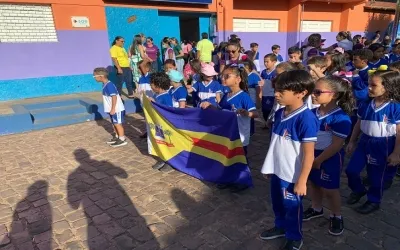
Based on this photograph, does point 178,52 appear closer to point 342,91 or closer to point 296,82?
point 342,91

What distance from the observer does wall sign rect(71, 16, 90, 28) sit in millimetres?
9172

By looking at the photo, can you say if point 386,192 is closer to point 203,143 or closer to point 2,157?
point 203,143

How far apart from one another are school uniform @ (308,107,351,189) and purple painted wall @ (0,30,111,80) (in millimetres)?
8610

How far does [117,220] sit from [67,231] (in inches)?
20.7

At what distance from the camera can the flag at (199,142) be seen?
3.69 m

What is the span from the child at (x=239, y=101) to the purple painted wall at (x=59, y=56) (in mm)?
7190

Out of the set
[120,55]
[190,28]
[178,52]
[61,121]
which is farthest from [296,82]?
[190,28]

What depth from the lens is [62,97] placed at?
8977mm

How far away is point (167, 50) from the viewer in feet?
33.2

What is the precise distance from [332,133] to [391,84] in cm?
87

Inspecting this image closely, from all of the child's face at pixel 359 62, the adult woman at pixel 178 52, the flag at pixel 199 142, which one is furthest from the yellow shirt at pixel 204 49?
the child's face at pixel 359 62

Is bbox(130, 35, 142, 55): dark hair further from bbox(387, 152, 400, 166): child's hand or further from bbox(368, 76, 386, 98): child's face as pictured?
bbox(387, 152, 400, 166): child's hand

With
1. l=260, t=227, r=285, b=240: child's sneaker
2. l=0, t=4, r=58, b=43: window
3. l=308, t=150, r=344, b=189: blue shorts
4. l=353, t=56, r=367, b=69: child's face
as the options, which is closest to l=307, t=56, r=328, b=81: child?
l=353, t=56, r=367, b=69: child's face

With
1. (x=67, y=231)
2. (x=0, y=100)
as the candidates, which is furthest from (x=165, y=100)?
(x=0, y=100)
